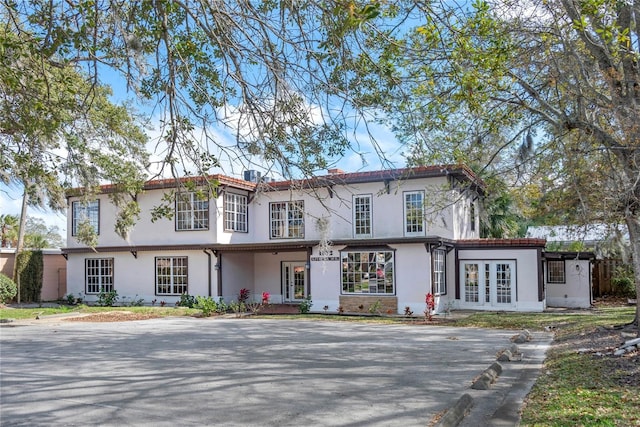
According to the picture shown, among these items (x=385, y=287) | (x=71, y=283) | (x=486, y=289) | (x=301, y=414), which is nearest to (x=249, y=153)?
(x=301, y=414)

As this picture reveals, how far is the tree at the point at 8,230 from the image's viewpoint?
34.4 meters

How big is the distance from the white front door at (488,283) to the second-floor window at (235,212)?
9885 mm

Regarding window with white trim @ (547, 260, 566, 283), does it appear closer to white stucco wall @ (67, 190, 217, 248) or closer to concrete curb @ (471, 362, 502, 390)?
white stucco wall @ (67, 190, 217, 248)

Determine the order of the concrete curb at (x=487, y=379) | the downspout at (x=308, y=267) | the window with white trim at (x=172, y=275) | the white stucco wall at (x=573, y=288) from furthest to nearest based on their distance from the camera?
the window with white trim at (x=172, y=275), the white stucco wall at (x=573, y=288), the downspout at (x=308, y=267), the concrete curb at (x=487, y=379)

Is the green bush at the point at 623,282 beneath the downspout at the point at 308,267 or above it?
beneath

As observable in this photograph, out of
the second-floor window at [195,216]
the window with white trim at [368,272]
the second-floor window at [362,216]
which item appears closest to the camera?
the window with white trim at [368,272]

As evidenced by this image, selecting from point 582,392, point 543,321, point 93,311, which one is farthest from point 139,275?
point 582,392

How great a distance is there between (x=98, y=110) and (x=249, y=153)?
6648 mm

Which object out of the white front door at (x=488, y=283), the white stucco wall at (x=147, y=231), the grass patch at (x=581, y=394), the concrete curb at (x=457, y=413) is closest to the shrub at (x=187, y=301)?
the white stucco wall at (x=147, y=231)

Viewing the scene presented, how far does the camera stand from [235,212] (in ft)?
82.2

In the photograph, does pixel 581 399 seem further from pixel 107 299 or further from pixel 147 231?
pixel 107 299

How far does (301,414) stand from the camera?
6.80 m

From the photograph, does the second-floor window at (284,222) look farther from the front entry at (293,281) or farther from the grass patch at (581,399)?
the grass patch at (581,399)

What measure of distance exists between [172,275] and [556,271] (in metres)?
17.5
